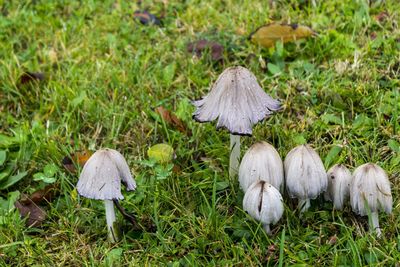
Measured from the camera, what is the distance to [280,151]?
279cm

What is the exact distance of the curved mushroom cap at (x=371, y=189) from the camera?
2.22m

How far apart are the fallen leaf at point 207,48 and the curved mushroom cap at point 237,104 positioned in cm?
121

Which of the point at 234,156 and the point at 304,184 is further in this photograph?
the point at 234,156

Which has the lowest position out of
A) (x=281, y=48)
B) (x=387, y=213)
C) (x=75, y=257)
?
(x=75, y=257)

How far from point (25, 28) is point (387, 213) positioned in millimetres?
2910

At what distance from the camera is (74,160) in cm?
295

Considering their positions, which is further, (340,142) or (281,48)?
(281,48)

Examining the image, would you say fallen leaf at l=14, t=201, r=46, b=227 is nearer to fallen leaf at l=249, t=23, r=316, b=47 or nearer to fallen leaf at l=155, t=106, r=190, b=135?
fallen leaf at l=155, t=106, r=190, b=135

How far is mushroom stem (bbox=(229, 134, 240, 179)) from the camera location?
8.69 ft

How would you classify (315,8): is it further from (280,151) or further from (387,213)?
(387,213)

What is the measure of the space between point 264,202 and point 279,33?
166 cm

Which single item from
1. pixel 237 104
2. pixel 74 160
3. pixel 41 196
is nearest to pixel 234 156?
pixel 237 104

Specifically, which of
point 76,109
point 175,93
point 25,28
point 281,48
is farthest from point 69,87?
point 281,48

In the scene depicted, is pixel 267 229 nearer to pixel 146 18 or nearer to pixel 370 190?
pixel 370 190
